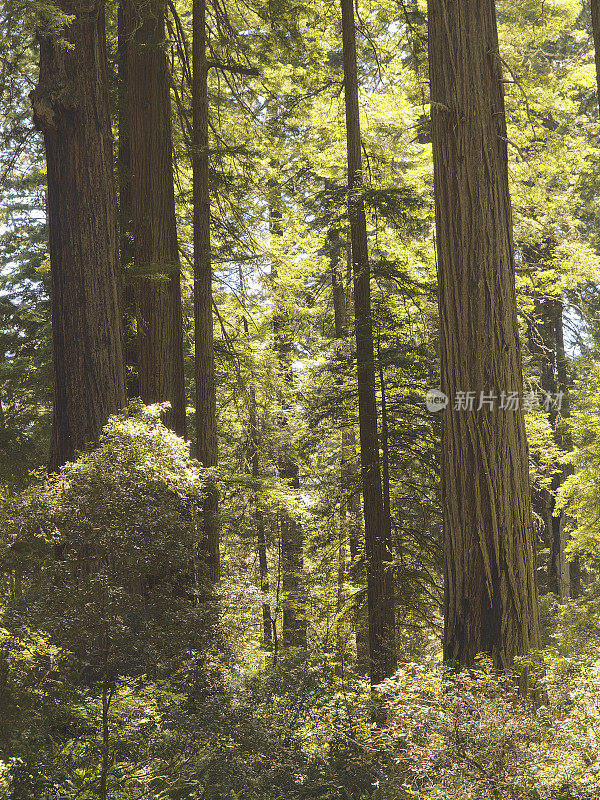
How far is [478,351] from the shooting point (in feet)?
18.3

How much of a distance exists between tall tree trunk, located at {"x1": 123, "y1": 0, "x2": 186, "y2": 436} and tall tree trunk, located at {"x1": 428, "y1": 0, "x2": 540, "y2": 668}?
4.45 metres

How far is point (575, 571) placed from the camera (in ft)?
65.4

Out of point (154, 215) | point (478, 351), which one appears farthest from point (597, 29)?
point (154, 215)

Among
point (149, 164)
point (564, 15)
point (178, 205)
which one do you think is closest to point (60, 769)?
point (149, 164)

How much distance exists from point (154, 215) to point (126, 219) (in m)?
0.38

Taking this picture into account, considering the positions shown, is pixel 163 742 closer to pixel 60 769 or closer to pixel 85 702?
pixel 85 702

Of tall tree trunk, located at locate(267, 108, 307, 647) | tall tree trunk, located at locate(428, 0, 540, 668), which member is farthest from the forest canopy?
tall tree trunk, located at locate(267, 108, 307, 647)

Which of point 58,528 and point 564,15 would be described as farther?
point 564,15

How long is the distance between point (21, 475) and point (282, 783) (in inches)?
403

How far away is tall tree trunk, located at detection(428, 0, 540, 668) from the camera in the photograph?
5.32 m

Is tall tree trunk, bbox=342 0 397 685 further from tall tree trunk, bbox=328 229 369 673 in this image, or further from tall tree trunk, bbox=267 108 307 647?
tall tree trunk, bbox=267 108 307 647

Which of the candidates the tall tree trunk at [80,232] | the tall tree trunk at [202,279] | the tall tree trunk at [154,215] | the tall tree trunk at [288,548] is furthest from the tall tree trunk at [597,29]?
the tall tree trunk at [288,548]

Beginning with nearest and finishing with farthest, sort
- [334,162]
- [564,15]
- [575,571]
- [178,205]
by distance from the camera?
[564,15] → [178,205] → [334,162] → [575,571]

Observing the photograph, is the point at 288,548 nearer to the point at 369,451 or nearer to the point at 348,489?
the point at 348,489
